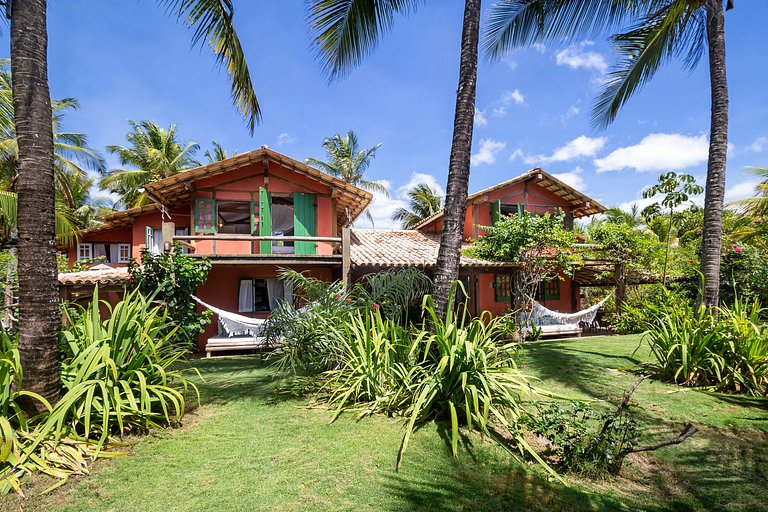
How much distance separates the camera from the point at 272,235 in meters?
10.4

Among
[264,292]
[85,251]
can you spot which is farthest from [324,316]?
[85,251]

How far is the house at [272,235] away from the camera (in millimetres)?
8664

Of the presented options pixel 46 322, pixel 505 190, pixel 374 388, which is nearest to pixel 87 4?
pixel 46 322

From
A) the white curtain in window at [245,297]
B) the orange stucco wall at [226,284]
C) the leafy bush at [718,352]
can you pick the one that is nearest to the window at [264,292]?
the white curtain in window at [245,297]

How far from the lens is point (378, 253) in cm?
1016

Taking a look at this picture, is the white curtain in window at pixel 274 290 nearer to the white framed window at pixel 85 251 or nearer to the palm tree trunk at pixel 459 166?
the palm tree trunk at pixel 459 166

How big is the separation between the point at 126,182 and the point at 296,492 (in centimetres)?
2024

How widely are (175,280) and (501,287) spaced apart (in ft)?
29.9

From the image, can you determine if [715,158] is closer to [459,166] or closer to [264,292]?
[459,166]

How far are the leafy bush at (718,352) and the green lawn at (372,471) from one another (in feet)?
1.54

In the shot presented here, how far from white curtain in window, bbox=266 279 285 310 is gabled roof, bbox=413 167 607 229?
5.89 metres

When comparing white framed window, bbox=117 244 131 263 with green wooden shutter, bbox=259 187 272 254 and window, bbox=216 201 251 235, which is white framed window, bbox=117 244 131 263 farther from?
green wooden shutter, bbox=259 187 272 254

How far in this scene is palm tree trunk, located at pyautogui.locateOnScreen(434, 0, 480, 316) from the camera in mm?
3807

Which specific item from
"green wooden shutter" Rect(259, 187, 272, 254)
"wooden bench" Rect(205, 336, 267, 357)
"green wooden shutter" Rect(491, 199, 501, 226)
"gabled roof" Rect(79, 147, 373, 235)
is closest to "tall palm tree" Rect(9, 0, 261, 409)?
"wooden bench" Rect(205, 336, 267, 357)
